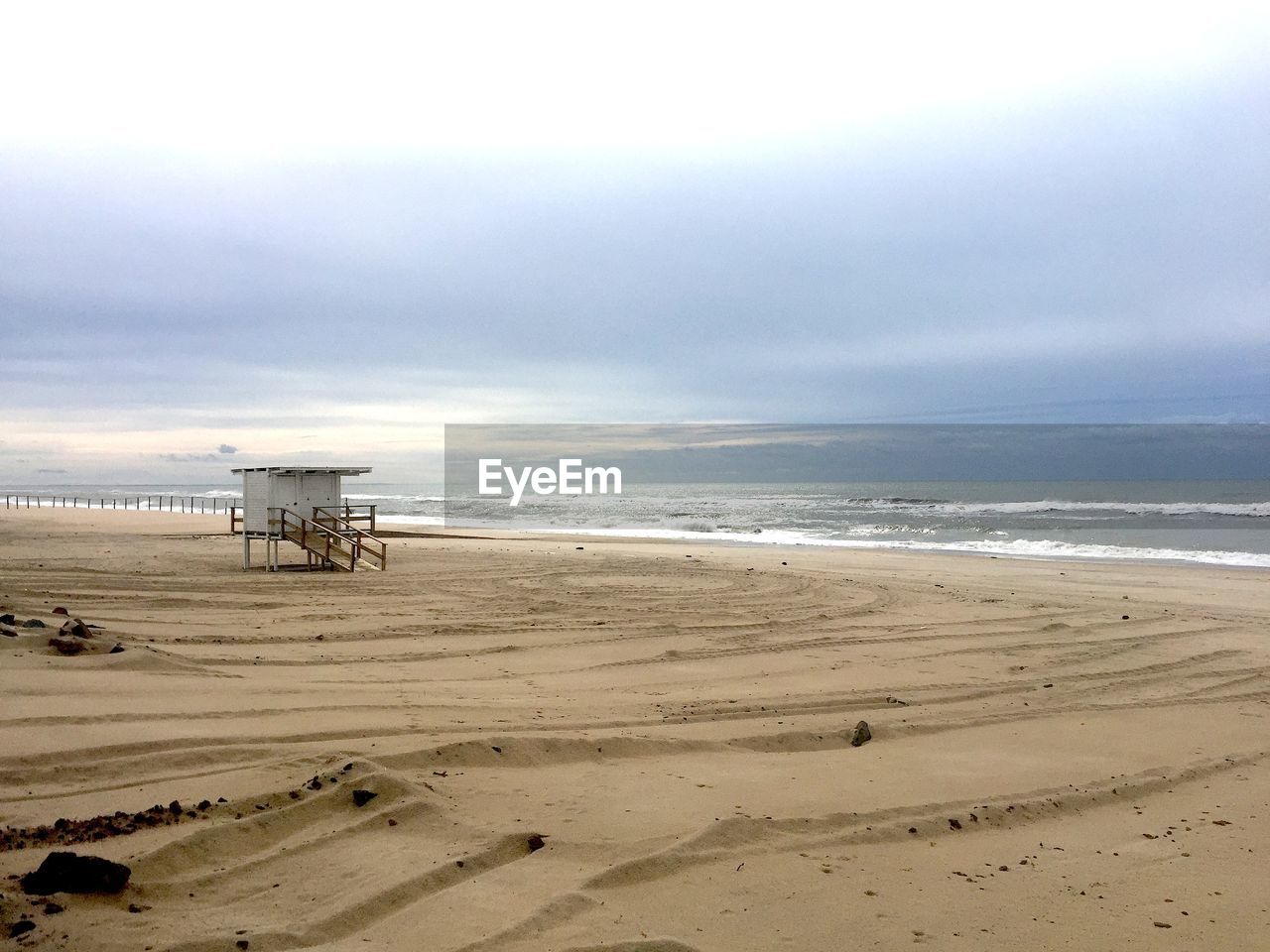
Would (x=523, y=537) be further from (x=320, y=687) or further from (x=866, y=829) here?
(x=866, y=829)

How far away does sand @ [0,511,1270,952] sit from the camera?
13.1 feet

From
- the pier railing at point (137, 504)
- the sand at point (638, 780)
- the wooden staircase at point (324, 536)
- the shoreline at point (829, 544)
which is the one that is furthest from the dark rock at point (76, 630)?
the pier railing at point (137, 504)

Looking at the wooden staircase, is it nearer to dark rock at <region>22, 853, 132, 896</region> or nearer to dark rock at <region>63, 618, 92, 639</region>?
dark rock at <region>63, 618, 92, 639</region>

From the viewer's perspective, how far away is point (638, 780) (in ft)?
19.3

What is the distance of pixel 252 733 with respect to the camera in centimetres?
646

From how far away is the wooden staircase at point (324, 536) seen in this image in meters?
19.0

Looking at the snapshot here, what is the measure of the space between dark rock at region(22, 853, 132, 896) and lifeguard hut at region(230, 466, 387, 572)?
15021mm

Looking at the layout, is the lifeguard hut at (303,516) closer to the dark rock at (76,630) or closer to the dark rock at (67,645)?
the dark rock at (76,630)

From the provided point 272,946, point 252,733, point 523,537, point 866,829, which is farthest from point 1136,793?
point 523,537

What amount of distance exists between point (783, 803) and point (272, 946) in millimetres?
2950

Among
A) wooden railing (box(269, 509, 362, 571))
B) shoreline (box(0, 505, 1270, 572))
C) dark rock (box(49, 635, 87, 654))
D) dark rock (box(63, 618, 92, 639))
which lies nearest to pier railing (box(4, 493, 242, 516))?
shoreline (box(0, 505, 1270, 572))

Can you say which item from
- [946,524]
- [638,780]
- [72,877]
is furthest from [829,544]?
[72,877]

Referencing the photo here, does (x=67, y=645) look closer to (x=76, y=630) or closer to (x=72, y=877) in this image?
(x=76, y=630)

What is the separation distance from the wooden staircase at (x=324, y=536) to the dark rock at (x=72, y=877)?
15.0m
